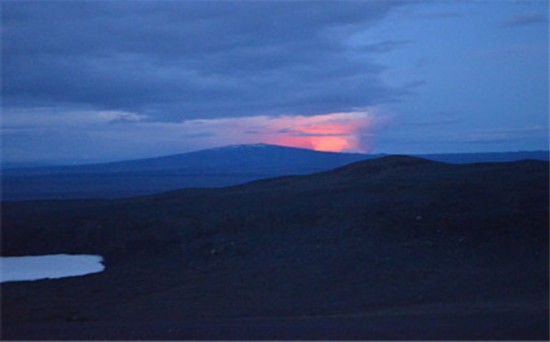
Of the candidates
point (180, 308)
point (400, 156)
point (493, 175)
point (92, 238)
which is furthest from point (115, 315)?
point (400, 156)

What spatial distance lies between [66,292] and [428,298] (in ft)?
30.2

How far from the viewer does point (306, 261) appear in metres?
20.3

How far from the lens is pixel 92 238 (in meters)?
24.6

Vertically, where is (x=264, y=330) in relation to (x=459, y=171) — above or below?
below

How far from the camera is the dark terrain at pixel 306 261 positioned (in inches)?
489

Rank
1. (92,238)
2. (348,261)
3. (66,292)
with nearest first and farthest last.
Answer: (66,292)
(348,261)
(92,238)

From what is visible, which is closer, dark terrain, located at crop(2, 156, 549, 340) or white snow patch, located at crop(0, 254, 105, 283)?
dark terrain, located at crop(2, 156, 549, 340)

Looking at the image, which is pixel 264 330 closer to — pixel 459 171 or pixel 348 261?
pixel 348 261

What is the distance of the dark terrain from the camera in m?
12.4

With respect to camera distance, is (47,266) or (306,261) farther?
(47,266)

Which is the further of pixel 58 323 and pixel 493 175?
pixel 493 175

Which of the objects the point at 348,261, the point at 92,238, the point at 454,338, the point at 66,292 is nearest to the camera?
the point at 454,338

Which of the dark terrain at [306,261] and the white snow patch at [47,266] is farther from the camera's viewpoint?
the white snow patch at [47,266]

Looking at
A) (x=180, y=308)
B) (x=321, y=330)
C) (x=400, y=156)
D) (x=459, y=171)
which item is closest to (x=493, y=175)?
(x=459, y=171)
